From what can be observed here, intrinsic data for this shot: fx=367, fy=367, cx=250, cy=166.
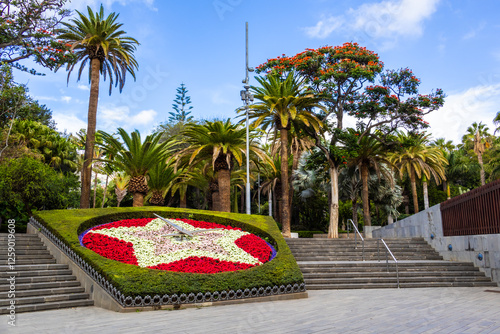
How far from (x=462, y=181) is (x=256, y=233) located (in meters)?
44.6

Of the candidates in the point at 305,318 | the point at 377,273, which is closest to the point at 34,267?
the point at 305,318

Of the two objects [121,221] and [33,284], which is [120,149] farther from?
[33,284]

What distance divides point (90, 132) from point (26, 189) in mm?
4498

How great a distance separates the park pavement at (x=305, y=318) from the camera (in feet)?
20.2

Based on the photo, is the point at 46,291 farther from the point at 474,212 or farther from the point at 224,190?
the point at 474,212

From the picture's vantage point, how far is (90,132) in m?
21.2

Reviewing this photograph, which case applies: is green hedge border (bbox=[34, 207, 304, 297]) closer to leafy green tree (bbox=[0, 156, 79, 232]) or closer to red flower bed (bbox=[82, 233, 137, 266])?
red flower bed (bbox=[82, 233, 137, 266])

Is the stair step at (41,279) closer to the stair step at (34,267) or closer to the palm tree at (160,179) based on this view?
the stair step at (34,267)

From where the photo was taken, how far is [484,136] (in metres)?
46.0

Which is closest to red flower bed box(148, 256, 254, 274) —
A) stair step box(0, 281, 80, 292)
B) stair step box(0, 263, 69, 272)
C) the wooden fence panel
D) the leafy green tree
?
stair step box(0, 281, 80, 292)

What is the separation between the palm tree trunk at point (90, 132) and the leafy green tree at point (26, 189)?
5.52 ft

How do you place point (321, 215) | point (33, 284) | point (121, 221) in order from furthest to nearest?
point (321, 215) < point (121, 221) < point (33, 284)

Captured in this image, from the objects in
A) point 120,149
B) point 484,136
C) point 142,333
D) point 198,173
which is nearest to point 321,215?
point 198,173

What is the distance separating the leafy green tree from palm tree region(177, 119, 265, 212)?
23.5ft
